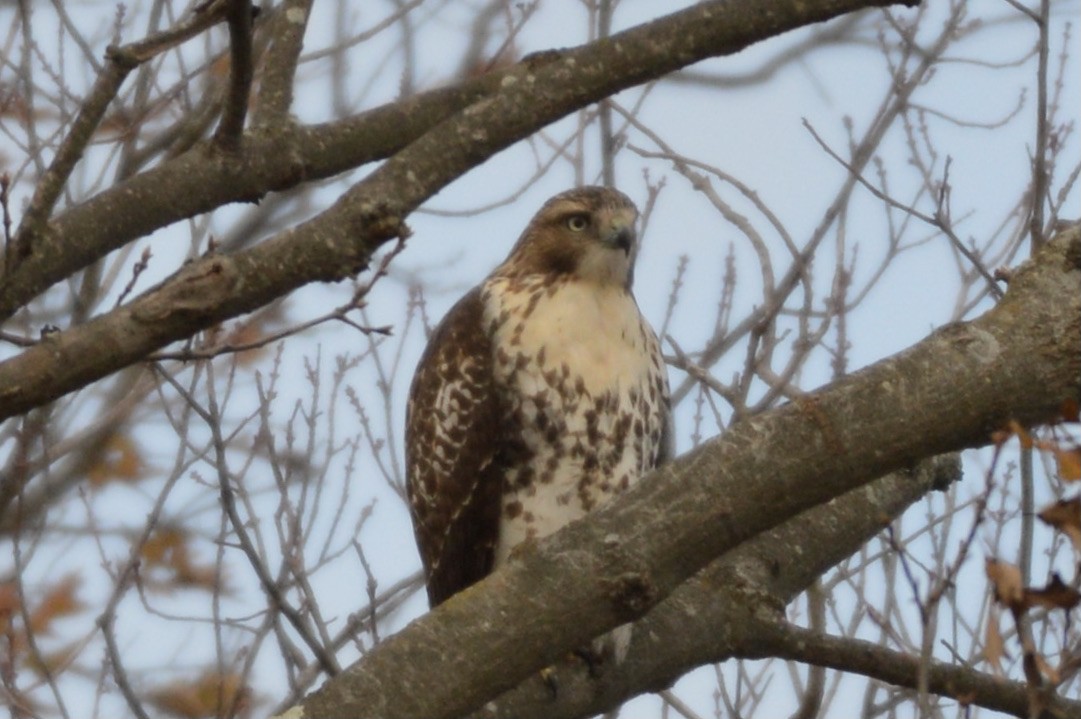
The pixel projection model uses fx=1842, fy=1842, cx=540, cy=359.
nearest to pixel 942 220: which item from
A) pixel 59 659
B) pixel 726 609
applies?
pixel 726 609

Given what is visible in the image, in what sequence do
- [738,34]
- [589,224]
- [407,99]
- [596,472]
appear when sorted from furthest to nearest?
[589,224] < [596,472] < [407,99] < [738,34]

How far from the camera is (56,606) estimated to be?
6.70 metres

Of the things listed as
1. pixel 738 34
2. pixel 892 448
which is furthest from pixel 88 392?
pixel 892 448

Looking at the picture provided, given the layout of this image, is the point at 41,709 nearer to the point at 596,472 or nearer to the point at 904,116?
the point at 596,472

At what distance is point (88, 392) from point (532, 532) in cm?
233

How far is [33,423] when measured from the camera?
16.8 ft

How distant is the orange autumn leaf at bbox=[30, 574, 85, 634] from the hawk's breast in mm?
2685

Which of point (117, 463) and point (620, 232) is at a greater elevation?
point (117, 463)

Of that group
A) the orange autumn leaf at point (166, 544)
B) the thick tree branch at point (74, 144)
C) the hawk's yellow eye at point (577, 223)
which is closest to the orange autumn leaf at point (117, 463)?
the orange autumn leaf at point (166, 544)

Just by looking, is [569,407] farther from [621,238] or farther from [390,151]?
[390,151]

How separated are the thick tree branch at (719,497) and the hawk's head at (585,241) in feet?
7.14

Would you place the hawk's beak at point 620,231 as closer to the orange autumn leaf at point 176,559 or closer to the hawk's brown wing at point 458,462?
the hawk's brown wing at point 458,462

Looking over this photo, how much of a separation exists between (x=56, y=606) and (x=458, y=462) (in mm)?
2721

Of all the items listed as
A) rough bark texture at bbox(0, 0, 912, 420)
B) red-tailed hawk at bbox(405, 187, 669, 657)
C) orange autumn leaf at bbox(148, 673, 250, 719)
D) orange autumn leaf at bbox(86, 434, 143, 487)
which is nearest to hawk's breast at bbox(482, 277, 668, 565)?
A: red-tailed hawk at bbox(405, 187, 669, 657)
